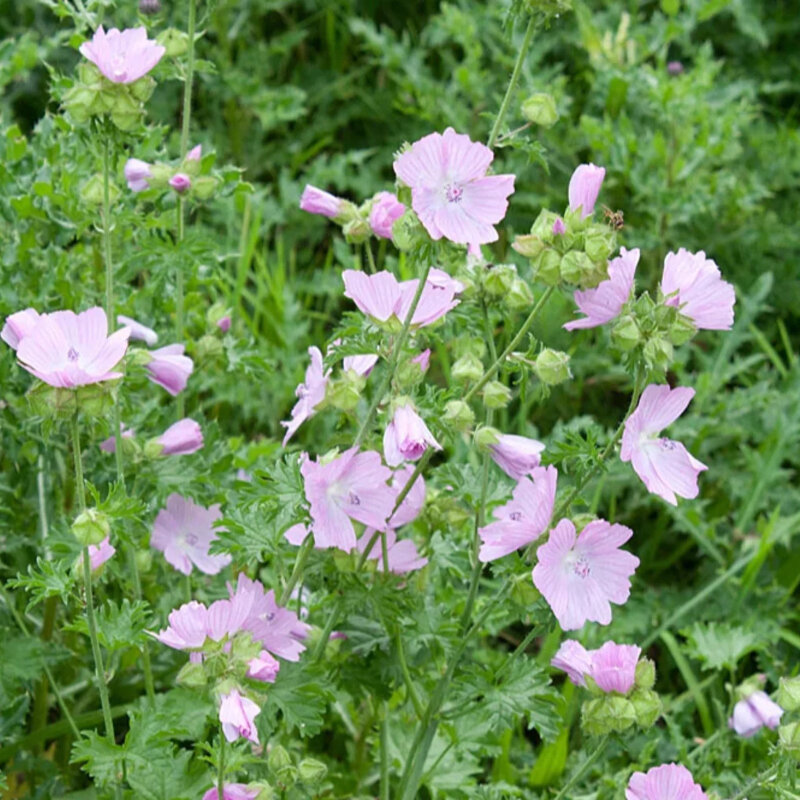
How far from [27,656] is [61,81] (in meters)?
0.68

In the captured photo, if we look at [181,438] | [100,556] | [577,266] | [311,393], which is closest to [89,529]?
[100,556]

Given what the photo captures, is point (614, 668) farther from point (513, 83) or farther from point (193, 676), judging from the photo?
point (513, 83)

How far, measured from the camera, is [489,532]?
1369 mm

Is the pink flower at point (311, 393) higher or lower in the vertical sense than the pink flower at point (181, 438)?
higher

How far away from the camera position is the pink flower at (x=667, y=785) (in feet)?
4.33

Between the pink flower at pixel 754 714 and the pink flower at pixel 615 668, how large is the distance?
43 cm

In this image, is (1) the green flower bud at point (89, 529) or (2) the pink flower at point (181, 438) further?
(2) the pink flower at point (181, 438)

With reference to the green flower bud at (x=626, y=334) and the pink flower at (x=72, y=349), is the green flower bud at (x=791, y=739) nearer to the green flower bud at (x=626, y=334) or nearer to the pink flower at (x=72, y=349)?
Result: the green flower bud at (x=626, y=334)

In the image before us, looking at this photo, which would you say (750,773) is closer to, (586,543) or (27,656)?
(586,543)

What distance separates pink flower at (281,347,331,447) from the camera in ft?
4.49

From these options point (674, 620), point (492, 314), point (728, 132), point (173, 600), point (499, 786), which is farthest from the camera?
point (728, 132)

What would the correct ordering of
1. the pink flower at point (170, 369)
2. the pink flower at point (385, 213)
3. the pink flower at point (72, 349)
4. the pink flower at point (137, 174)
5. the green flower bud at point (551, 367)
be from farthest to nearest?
the pink flower at point (137, 174) → the pink flower at point (170, 369) → the pink flower at point (385, 213) → the green flower bud at point (551, 367) → the pink flower at point (72, 349)

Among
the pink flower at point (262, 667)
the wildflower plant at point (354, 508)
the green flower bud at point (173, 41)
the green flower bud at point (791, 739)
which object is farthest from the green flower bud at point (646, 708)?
the green flower bud at point (173, 41)

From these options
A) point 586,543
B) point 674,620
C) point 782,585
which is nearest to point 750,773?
point 674,620
